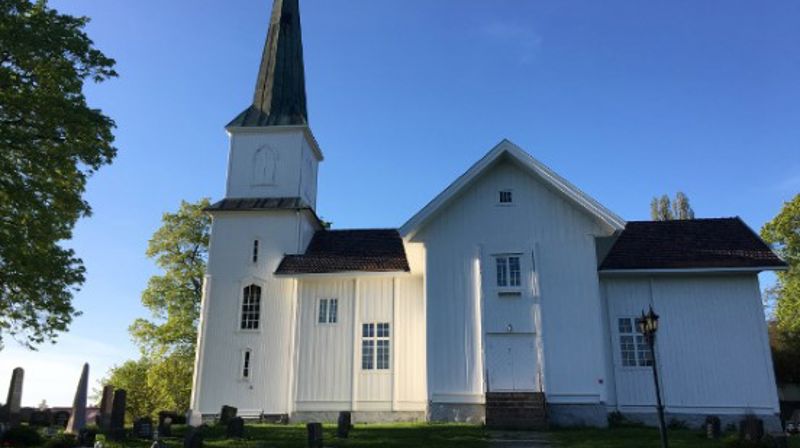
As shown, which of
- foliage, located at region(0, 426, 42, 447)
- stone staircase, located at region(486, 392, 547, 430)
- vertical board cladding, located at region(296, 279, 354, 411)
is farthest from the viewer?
vertical board cladding, located at region(296, 279, 354, 411)

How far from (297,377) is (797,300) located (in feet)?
84.8

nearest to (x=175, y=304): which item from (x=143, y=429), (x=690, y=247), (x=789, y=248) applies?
(x=143, y=429)

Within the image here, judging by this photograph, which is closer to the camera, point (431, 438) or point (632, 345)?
point (431, 438)

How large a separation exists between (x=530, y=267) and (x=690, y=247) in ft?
20.3

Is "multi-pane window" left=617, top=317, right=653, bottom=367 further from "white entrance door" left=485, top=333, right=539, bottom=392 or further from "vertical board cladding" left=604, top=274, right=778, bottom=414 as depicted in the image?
"white entrance door" left=485, top=333, right=539, bottom=392

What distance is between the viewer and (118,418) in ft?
54.1

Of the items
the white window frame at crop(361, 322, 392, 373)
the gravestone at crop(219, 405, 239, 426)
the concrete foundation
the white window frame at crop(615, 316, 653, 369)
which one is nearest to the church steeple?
the white window frame at crop(361, 322, 392, 373)

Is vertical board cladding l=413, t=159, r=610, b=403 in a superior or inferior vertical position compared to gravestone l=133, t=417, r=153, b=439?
superior

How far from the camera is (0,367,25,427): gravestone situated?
1779cm

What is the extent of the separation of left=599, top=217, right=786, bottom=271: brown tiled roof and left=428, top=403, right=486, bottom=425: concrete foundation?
6531mm

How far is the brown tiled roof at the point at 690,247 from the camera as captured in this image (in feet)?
69.7

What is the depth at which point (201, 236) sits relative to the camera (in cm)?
3341

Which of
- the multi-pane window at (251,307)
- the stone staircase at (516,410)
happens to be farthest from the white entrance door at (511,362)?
the multi-pane window at (251,307)

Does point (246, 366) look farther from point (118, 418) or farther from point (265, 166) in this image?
point (265, 166)
